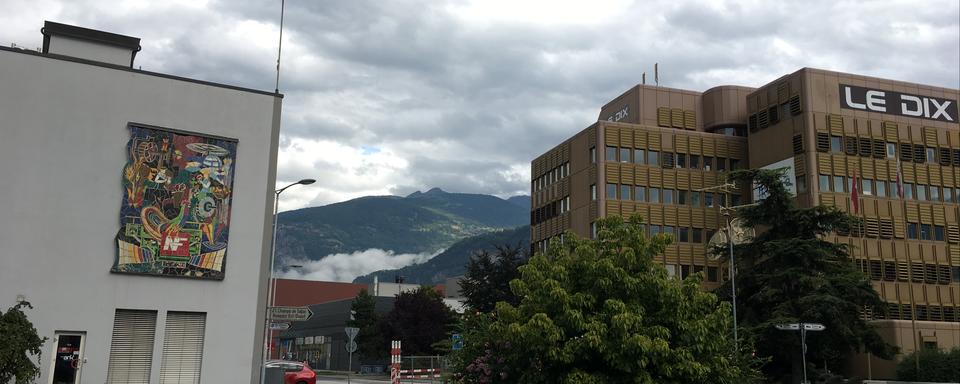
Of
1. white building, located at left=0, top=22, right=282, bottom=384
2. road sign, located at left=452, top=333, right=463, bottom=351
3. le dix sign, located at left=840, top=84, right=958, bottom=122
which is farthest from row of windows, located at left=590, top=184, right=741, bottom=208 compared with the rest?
white building, located at left=0, top=22, right=282, bottom=384

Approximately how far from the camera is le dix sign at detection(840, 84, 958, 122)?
65250 mm

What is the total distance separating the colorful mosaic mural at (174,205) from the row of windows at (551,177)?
50.7 meters

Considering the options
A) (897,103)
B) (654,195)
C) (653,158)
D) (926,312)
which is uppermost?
(897,103)

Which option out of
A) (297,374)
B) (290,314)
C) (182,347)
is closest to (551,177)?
(297,374)

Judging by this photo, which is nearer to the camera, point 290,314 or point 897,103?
point 290,314

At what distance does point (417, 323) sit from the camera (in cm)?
7719

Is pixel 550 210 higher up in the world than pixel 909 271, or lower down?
higher up

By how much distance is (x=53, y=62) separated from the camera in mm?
25234

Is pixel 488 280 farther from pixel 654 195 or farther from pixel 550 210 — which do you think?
pixel 654 195

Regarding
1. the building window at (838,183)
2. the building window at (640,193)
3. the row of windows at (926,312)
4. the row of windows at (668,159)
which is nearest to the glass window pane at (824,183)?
the building window at (838,183)

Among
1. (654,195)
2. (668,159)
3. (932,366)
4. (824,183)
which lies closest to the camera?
(932,366)

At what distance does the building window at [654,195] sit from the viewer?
6944cm

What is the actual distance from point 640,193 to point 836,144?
15.4 meters

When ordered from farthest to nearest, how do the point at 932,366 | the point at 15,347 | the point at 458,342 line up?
the point at 932,366 < the point at 458,342 < the point at 15,347
